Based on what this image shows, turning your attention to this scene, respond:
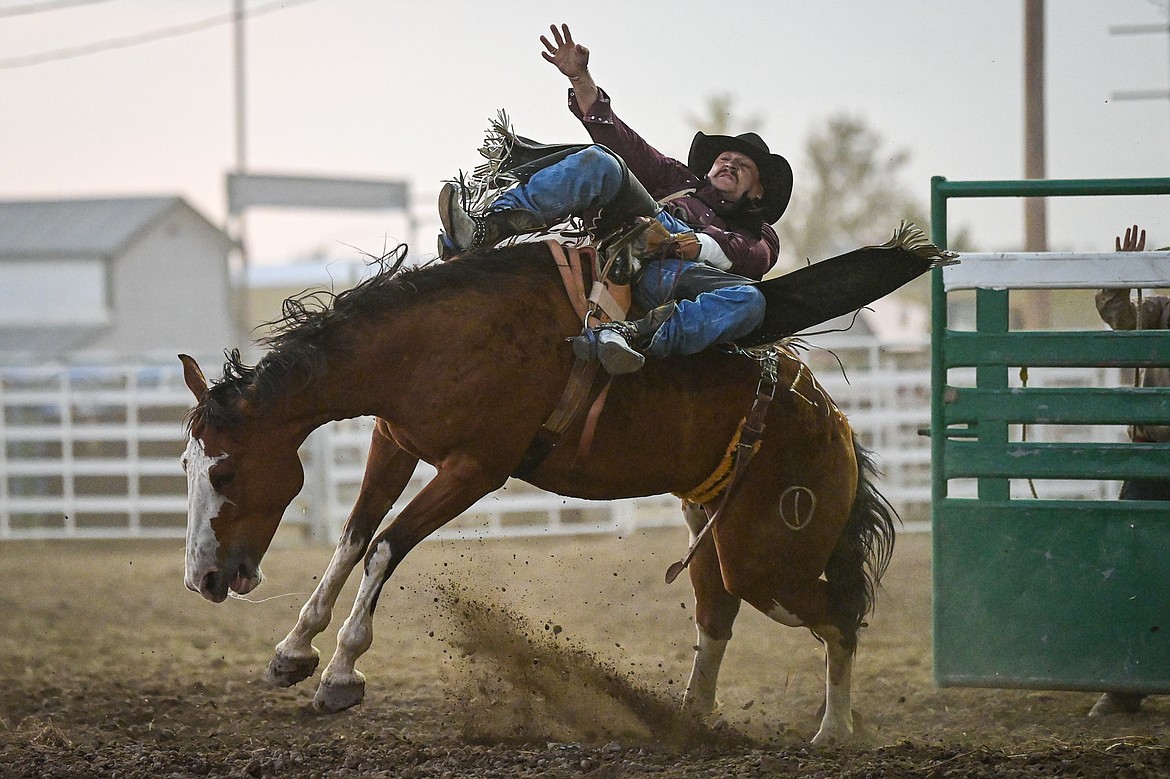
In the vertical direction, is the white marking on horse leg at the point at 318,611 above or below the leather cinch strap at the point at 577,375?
below

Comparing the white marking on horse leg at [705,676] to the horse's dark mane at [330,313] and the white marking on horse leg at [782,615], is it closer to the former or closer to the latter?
the white marking on horse leg at [782,615]

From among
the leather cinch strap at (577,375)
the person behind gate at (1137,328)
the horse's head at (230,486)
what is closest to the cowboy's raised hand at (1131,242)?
the person behind gate at (1137,328)

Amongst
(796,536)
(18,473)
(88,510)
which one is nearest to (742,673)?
(796,536)

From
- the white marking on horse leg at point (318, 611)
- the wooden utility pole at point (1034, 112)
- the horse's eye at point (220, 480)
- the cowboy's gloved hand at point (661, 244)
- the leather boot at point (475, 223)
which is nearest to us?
the horse's eye at point (220, 480)

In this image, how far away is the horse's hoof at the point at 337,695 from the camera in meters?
3.70

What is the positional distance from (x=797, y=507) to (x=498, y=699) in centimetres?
130

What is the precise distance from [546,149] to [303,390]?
115cm

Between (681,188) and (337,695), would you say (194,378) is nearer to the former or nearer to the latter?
(337,695)

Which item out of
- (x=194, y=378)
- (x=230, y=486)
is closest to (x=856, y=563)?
(x=230, y=486)

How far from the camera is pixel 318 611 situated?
3.81 m

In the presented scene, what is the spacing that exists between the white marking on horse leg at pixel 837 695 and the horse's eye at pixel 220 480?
2.27m

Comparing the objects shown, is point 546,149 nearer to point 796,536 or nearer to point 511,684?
point 796,536

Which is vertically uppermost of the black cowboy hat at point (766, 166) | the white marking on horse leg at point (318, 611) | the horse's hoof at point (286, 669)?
the black cowboy hat at point (766, 166)

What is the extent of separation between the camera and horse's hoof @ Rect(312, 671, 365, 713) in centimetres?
370
